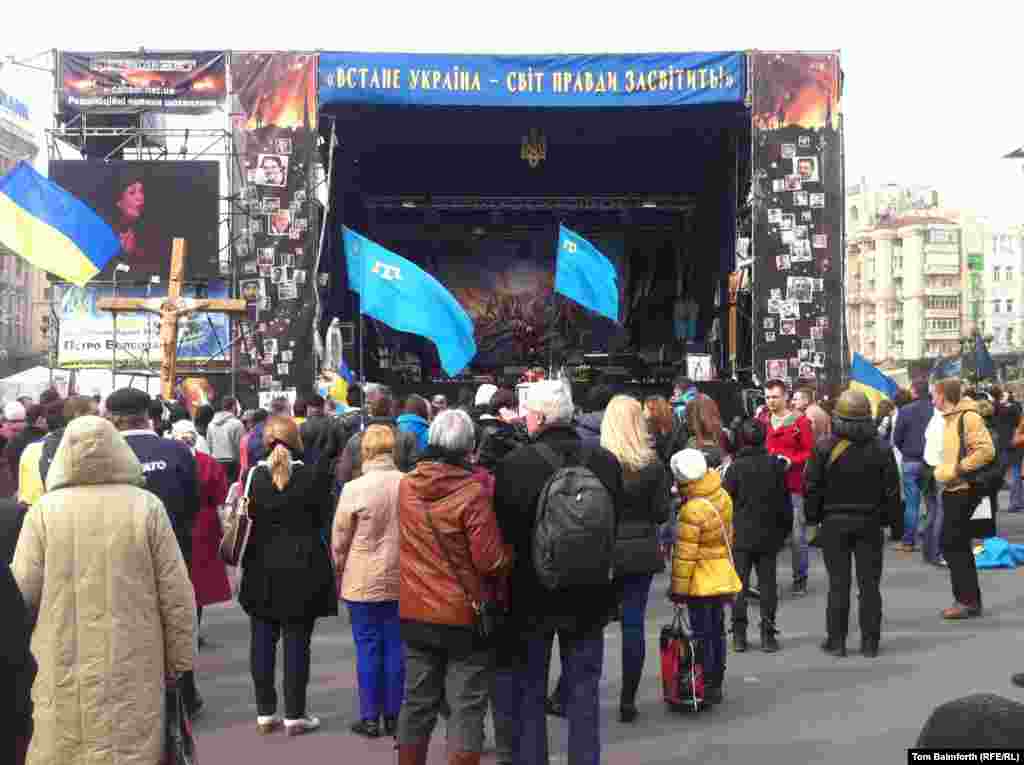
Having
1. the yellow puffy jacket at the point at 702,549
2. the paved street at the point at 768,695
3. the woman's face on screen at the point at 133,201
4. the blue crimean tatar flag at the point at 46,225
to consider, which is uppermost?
the woman's face on screen at the point at 133,201

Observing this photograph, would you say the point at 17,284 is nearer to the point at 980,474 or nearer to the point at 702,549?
the point at 980,474

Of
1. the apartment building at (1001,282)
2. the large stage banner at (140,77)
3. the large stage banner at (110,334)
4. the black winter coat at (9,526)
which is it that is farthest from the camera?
the apartment building at (1001,282)

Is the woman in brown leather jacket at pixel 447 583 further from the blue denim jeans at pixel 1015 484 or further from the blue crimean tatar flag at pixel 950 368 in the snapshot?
the blue crimean tatar flag at pixel 950 368

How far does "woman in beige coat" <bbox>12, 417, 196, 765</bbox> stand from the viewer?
447cm

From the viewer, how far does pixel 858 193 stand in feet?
415

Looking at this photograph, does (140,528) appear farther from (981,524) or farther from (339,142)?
(339,142)

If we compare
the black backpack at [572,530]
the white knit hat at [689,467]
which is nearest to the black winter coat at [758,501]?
the white knit hat at [689,467]

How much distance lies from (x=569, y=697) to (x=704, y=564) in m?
1.85

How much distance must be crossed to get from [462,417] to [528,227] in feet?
78.7

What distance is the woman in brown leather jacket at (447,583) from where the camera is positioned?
543cm

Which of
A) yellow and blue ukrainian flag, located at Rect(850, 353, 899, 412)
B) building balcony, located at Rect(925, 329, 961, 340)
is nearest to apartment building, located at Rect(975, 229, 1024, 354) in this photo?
building balcony, located at Rect(925, 329, 961, 340)

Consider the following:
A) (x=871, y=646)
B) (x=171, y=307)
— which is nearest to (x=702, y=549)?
(x=871, y=646)

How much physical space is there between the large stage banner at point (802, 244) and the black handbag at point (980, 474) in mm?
10941

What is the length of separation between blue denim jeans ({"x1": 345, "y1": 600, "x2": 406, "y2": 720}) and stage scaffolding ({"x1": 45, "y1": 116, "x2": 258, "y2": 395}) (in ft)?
46.8
